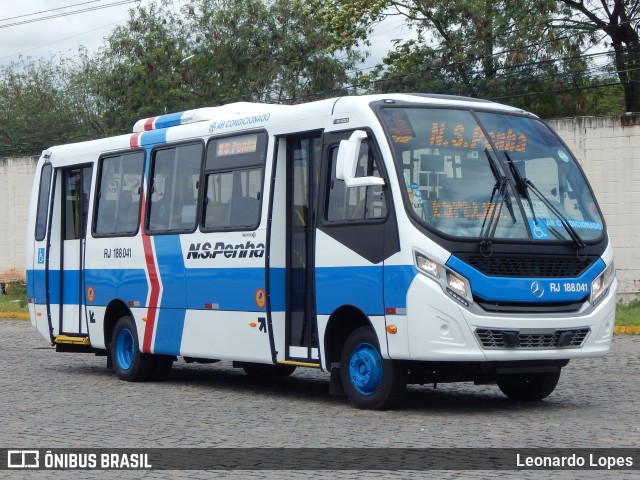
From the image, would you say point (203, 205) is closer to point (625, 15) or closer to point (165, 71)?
point (625, 15)

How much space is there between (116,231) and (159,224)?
1126 millimetres

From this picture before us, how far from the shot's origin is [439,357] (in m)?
11.2

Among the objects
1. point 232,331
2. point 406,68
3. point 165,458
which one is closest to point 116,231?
point 232,331

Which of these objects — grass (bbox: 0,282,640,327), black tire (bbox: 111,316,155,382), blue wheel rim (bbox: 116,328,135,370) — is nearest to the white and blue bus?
black tire (bbox: 111,316,155,382)

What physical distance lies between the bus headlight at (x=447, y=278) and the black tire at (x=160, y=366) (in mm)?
5677

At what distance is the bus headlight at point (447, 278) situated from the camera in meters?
11.2

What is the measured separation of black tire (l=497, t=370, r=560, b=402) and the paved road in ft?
0.64

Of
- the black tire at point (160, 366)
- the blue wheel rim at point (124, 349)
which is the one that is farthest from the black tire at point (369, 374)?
the blue wheel rim at point (124, 349)

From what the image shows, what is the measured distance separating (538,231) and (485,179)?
700mm

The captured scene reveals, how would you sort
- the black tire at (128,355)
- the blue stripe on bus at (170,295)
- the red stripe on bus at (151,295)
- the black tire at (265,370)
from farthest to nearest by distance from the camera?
1. the black tire at (128,355)
2. the black tire at (265,370)
3. the red stripe on bus at (151,295)
4. the blue stripe on bus at (170,295)

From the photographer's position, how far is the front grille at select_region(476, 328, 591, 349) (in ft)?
37.0

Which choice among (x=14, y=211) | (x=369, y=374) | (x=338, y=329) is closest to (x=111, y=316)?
(x=338, y=329)

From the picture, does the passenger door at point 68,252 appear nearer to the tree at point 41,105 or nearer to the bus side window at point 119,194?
the bus side window at point 119,194

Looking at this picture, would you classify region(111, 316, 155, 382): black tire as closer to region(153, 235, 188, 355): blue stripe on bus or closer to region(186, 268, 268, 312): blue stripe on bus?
region(153, 235, 188, 355): blue stripe on bus
